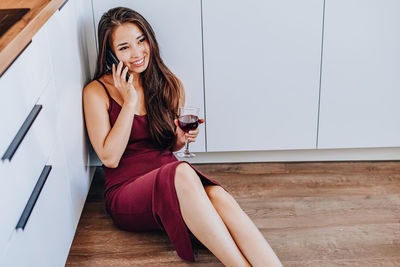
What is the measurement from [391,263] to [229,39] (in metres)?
1.20

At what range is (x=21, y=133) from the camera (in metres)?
1.39

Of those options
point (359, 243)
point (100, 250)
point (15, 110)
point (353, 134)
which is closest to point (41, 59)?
point (15, 110)

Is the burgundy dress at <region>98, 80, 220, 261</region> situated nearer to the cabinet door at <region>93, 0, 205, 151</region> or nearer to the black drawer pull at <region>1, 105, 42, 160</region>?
the cabinet door at <region>93, 0, 205, 151</region>

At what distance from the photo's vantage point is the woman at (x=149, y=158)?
5.90ft

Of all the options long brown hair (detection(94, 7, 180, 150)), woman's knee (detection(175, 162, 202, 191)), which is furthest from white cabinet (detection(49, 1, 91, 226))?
woman's knee (detection(175, 162, 202, 191))

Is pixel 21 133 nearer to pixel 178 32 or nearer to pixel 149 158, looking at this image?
pixel 149 158

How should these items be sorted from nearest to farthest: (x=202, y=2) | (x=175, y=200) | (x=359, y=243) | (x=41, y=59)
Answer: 1. (x=41, y=59)
2. (x=175, y=200)
3. (x=359, y=243)
4. (x=202, y=2)

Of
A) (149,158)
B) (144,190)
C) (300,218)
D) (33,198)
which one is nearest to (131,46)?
(149,158)

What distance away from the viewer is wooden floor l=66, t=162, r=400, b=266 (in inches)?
76.9

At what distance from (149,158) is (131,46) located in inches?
19.0

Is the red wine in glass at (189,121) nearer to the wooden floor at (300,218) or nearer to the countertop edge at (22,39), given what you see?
the wooden floor at (300,218)

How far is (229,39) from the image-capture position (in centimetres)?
234

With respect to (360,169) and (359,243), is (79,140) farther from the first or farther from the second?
(360,169)

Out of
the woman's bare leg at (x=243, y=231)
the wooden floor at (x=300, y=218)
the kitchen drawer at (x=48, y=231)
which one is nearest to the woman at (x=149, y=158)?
the woman's bare leg at (x=243, y=231)
